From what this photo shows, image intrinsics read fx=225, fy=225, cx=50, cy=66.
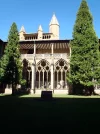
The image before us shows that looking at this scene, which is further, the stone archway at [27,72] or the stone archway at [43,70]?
the stone archway at [27,72]

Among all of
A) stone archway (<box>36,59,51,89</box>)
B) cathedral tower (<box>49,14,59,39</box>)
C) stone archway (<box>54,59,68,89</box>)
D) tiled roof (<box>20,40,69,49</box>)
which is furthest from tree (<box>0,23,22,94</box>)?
cathedral tower (<box>49,14,59,39</box>)

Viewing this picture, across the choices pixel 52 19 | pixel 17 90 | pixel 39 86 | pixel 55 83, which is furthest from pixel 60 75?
pixel 52 19

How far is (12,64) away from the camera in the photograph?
2834 cm

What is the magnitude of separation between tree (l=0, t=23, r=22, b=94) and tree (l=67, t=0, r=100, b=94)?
6638 mm

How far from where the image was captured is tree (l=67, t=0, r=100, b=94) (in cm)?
2681

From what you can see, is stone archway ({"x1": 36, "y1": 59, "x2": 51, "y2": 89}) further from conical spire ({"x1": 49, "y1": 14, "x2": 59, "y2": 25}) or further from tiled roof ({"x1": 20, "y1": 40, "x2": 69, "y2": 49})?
conical spire ({"x1": 49, "y1": 14, "x2": 59, "y2": 25})

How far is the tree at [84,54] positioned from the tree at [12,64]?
664 cm

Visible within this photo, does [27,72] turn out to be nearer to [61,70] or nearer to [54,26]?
[61,70]

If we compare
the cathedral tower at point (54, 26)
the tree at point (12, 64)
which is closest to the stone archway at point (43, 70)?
the tree at point (12, 64)

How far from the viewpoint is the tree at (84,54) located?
88.0 feet

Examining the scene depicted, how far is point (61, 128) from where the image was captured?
24.7 ft

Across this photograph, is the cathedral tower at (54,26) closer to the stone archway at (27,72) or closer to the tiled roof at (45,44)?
the tiled roof at (45,44)

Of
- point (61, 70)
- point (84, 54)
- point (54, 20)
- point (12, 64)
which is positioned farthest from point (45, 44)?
point (54, 20)

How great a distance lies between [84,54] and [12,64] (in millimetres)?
9047
